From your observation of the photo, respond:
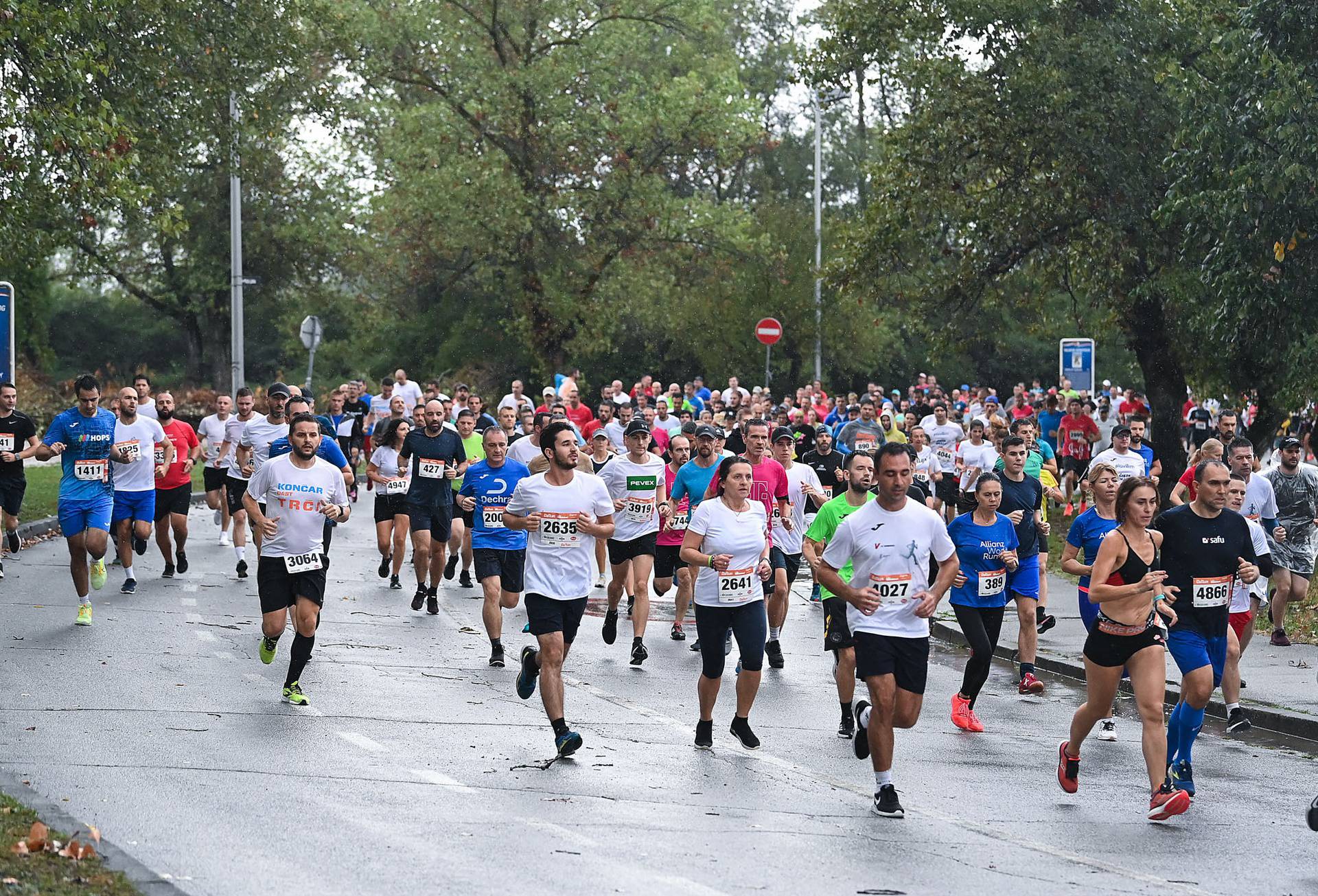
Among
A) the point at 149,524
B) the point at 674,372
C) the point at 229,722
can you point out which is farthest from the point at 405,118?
the point at 229,722

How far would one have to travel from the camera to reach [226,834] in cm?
743

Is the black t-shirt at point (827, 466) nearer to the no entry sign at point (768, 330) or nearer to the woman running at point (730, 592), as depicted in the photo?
the woman running at point (730, 592)

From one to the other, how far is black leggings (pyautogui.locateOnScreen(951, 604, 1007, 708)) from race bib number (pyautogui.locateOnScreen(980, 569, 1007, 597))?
0.11m

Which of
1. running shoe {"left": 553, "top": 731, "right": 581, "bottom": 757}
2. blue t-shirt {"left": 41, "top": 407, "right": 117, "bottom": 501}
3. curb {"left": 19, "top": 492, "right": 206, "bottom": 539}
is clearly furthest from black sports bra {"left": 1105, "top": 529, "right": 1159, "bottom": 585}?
curb {"left": 19, "top": 492, "right": 206, "bottom": 539}

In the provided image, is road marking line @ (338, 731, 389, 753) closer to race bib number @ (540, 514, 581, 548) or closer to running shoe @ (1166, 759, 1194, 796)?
race bib number @ (540, 514, 581, 548)

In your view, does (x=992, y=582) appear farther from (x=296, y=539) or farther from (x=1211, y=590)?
(x=296, y=539)

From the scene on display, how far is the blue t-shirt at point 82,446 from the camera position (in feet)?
47.5

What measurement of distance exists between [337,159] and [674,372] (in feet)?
37.8

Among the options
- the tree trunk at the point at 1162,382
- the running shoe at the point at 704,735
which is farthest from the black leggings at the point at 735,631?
the tree trunk at the point at 1162,382

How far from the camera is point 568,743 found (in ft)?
30.7

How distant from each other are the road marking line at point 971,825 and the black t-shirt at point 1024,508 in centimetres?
320

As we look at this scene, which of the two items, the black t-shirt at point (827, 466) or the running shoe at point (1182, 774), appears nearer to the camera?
the running shoe at point (1182, 774)

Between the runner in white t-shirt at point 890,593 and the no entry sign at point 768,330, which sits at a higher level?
the no entry sign at point 768,330

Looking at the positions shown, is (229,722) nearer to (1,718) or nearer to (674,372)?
(1,718)
